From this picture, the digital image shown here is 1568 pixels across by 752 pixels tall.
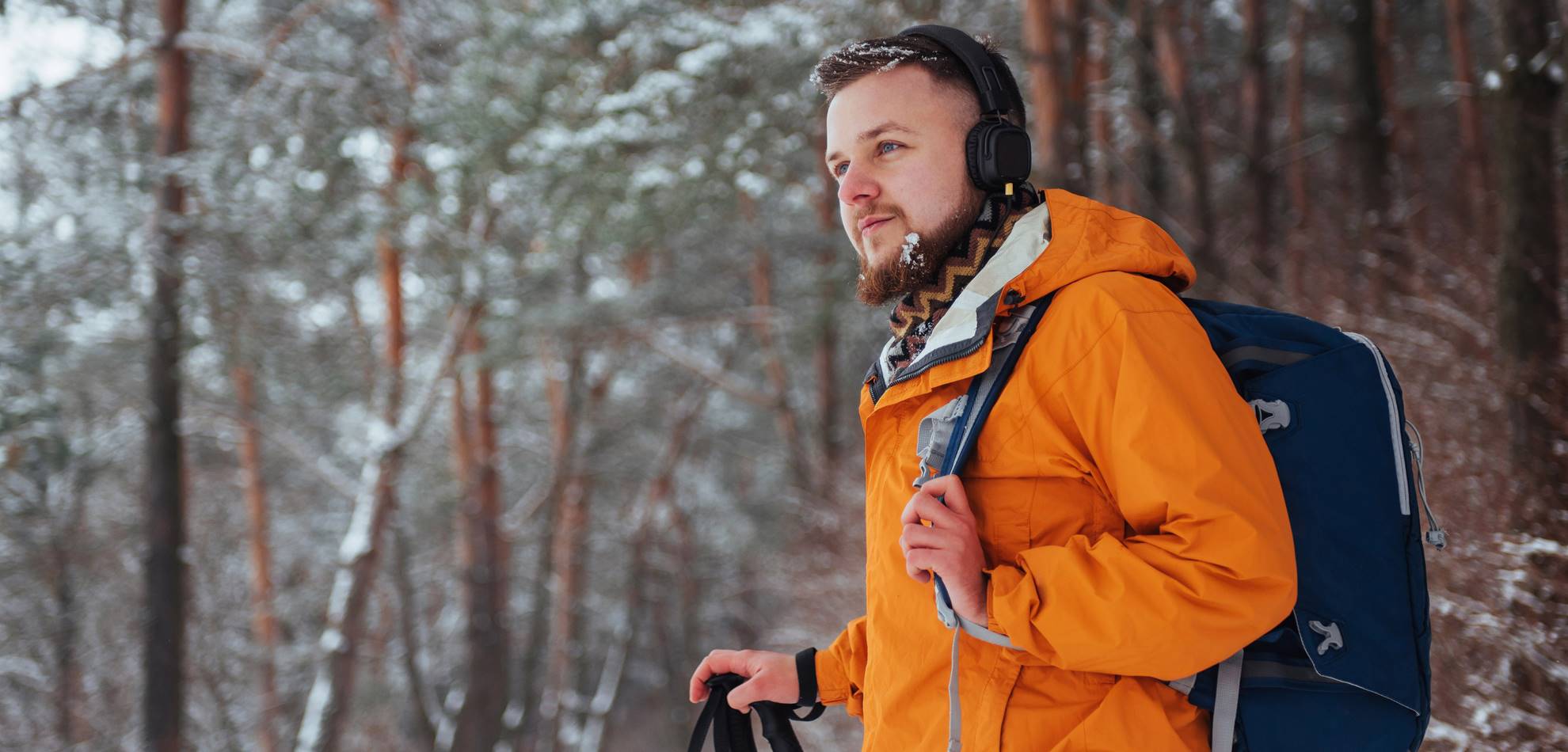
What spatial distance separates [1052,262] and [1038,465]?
0.28 m

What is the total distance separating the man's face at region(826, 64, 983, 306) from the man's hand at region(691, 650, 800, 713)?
75 centimetres

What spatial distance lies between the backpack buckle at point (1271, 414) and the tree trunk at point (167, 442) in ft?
30.0

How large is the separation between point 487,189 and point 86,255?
404cm

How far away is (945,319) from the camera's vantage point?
5.19ft

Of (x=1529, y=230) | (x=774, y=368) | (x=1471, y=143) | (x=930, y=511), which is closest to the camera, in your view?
(x=930, y=511)

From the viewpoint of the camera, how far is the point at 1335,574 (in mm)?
1372

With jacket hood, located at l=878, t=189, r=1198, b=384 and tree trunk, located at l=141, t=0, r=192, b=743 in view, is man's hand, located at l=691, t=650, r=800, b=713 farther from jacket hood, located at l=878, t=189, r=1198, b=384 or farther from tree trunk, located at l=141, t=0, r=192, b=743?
tree trunk, located at l=141, t=0, r=192, b=743

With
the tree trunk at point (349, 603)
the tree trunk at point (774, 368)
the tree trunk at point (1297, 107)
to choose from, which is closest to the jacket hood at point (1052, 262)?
the tree trunk at point (349, 603)

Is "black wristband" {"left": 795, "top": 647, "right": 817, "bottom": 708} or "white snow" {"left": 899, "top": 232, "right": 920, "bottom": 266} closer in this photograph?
"white snow" {"left": 899, "top": 232, "right": 920, "bottom": 266}

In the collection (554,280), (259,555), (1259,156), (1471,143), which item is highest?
(1471,143)

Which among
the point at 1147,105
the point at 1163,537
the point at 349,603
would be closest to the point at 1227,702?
the point at 1163,537

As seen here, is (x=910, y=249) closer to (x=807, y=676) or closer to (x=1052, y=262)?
(x=1052, y=262)

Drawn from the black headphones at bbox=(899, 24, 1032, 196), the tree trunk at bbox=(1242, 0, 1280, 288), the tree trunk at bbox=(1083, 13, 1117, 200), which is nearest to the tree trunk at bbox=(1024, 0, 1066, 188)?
the tree trunk at bbox=(1083, 13, 1117, 200)

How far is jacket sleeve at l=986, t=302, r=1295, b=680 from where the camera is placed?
4.26 ft
